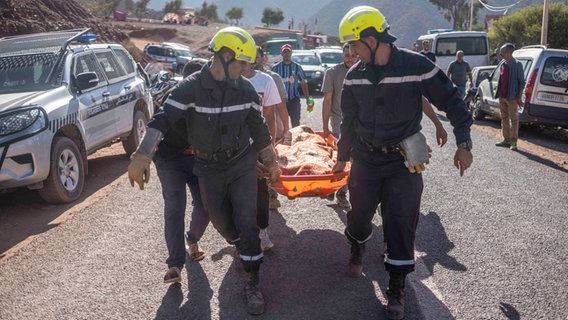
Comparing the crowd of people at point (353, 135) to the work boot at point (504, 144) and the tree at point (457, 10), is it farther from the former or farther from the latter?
the tree at point (457, 10)

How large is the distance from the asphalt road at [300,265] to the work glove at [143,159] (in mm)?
1022

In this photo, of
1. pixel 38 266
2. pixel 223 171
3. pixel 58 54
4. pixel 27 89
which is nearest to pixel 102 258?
pixel 38 266

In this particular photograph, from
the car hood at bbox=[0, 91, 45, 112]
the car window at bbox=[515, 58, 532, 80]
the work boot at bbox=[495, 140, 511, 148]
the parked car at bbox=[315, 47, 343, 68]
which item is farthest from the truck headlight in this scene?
the parked car at bbox=[315, 47, 343, 68]

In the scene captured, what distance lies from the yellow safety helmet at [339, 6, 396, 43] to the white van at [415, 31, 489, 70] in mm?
16774

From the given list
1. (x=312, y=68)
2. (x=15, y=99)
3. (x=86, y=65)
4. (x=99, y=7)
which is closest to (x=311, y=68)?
(x=312, y=68)

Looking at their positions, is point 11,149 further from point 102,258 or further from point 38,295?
point 38,295

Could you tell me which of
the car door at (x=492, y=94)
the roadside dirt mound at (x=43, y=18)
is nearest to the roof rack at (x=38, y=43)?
the roadside dirt mound at (x=43, y=18)

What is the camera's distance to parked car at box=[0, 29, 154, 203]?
6.29 metres

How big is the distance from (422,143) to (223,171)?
145 cm

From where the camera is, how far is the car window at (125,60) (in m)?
9.69

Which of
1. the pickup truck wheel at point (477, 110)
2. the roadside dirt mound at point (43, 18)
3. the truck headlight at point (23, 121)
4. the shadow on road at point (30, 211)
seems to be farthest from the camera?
the roadside dirt mound at point (43, 18)

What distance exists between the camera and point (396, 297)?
382 cm

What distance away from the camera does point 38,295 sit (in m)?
4.32

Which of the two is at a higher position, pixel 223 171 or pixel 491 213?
pixel 223 171
